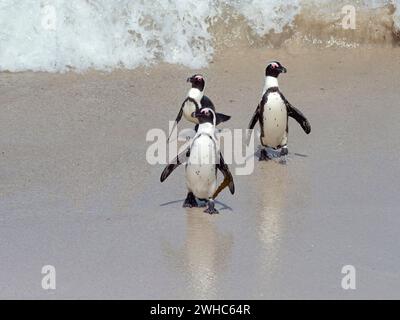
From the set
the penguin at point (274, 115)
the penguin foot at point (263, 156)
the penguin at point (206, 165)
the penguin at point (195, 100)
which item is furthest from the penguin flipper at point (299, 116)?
the penguin at point (206, 165)

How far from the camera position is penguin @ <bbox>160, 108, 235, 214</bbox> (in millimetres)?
5988

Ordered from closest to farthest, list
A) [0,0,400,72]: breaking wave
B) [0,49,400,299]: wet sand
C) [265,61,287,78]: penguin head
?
[0,49,400,299]: wet sand, [265,61,287,78]: penguin head, [0,0,400,72]: breaking wave

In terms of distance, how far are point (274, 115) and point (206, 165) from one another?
3.61ft

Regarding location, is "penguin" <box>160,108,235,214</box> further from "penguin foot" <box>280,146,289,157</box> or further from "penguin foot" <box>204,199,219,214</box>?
"penguin foot" <box>280,146,289,157</box>

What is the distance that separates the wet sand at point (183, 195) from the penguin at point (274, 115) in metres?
0.15

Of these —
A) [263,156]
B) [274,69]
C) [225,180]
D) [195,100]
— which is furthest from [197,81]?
[225,180]

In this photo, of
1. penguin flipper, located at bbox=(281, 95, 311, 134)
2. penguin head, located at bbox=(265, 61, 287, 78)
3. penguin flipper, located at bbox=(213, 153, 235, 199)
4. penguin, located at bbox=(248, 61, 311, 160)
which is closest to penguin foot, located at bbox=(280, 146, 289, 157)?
penguin, located at bbox=(248, 61, 311, 160)

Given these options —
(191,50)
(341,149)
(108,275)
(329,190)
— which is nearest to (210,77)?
(191,50)

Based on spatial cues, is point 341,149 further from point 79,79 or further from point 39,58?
point 39,58

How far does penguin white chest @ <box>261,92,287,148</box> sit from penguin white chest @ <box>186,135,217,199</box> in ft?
3.37

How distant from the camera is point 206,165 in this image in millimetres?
5996

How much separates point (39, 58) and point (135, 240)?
3.93 metres

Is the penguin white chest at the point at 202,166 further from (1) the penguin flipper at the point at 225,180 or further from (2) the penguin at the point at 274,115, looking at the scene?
(2) the penguin at the point at 274,115

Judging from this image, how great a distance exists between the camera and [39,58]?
9195mm
